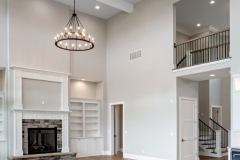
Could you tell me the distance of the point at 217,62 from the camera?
7043 millimetres

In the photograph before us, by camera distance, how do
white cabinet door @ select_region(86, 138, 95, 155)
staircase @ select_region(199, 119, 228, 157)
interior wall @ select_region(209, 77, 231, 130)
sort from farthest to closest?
interior wall @ select_region(209, 77, 231, 130)
white cabinet door @ select_region(86, 138, 95, 155)
staircase @ select_region(199, 119, 228, 157)

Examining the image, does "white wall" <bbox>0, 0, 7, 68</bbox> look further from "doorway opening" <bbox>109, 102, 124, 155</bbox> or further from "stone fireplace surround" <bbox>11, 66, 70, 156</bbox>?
"doorway opening" <bbox>109, 102, 124, 155</bbox>

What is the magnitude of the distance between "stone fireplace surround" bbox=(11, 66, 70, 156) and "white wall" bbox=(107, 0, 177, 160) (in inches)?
91.4

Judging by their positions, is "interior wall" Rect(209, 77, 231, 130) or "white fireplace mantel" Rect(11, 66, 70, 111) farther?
"interior wall" Rect(209, 77, 231, 130)

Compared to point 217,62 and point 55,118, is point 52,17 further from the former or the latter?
point 217,62

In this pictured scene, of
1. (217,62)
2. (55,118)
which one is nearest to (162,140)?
(217,62)

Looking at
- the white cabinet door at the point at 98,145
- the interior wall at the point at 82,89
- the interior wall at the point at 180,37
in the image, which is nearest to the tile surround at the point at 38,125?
the interior wall at the point at 82,89

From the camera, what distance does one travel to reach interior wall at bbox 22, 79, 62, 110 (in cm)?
864

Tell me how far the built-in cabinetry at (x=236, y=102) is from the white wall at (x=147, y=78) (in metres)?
2.00

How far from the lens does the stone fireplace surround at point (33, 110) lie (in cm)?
812

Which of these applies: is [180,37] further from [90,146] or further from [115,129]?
[90,146]

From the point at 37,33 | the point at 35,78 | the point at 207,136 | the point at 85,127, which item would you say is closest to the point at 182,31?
the point at 207,136

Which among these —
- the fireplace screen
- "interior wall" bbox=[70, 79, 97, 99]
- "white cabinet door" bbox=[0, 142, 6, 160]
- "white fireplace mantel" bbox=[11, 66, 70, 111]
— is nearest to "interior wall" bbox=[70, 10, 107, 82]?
"interior wall" bbox=[70, 79, 97, 99]

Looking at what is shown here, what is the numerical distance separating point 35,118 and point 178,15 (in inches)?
285
